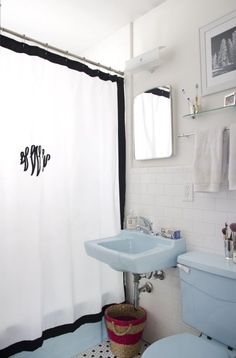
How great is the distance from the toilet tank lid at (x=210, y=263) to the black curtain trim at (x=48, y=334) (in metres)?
0.84

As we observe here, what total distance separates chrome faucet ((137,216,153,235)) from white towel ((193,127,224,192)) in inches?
20.3

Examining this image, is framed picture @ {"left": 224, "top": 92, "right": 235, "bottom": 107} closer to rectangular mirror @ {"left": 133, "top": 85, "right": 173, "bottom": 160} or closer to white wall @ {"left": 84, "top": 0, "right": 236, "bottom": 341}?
white wall @ {"left": 84, "top": 0, "right": 236, "bottom": 341}

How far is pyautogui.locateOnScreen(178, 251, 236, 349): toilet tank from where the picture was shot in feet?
4.06

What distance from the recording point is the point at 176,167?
1752 millimetres

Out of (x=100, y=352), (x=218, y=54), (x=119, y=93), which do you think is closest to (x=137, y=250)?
(x=100, y=352)

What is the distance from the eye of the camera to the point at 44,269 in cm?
168

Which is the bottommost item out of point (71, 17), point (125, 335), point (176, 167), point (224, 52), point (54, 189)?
point (125, 335)

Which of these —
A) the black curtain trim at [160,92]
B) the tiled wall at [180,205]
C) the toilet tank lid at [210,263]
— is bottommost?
the toilet tank lid at [210,263]

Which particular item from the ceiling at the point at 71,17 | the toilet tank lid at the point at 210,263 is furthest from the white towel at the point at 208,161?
the ceiling at the point at 71,17

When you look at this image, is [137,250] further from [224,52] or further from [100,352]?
[224,52]

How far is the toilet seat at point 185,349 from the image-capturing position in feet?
3.80

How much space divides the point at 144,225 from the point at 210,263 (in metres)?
0.66

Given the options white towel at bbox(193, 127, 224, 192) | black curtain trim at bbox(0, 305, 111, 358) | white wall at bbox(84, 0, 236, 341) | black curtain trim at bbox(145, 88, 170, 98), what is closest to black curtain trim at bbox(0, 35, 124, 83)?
white wall at bbox(84, 0, 236, 341)

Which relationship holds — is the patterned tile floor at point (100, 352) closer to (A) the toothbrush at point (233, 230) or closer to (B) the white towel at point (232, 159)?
(A) the toothbrush at point (233, 230)
